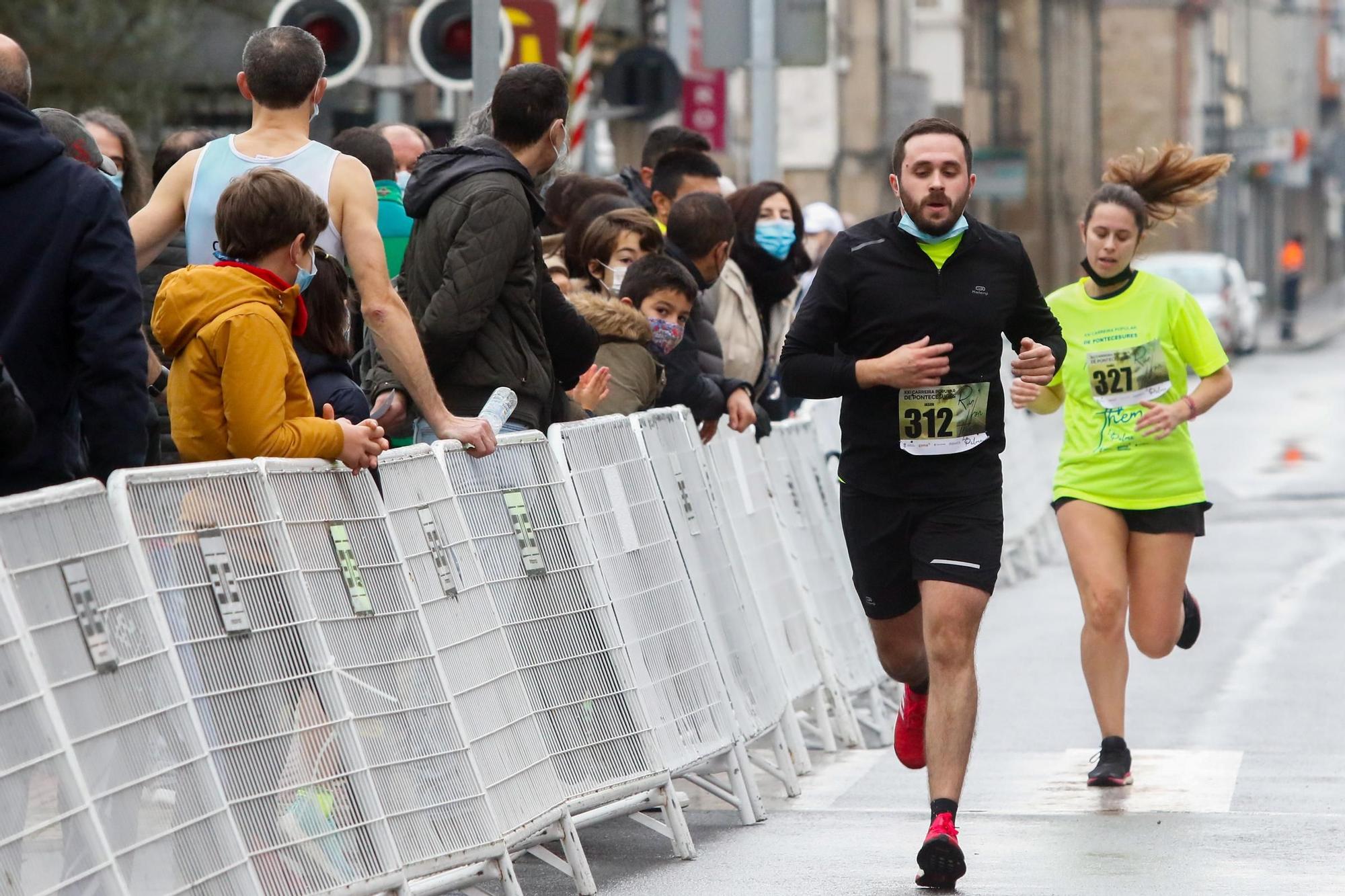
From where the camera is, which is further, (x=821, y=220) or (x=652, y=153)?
(x=821, y=220)

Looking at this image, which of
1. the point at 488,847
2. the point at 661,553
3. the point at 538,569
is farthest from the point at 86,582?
the point at 661,553

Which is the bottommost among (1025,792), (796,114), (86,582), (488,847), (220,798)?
(796,114)

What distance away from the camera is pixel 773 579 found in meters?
9.07

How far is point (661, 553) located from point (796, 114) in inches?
1410

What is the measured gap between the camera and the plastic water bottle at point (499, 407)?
6.92 m

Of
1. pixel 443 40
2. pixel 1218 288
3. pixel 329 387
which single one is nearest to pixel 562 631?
pixel 329 387

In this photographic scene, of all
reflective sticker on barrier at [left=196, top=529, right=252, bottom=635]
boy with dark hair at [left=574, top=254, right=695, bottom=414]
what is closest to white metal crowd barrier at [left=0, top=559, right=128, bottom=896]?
reflective sticker on barrier at [left=196, top=529, right=252, bottom=635]

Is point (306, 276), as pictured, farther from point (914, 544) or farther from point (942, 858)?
point (942, 858)

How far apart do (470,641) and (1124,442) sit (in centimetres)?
309

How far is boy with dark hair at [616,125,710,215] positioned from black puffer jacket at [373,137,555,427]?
3374 millimetres

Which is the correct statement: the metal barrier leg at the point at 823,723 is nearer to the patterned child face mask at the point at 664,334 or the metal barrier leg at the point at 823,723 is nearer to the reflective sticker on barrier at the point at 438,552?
the patterned child face mask at the point at 664,334

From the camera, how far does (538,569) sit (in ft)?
22.5

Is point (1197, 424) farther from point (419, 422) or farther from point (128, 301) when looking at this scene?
point (128, 301)

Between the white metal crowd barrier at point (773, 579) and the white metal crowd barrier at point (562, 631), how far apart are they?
142cm
